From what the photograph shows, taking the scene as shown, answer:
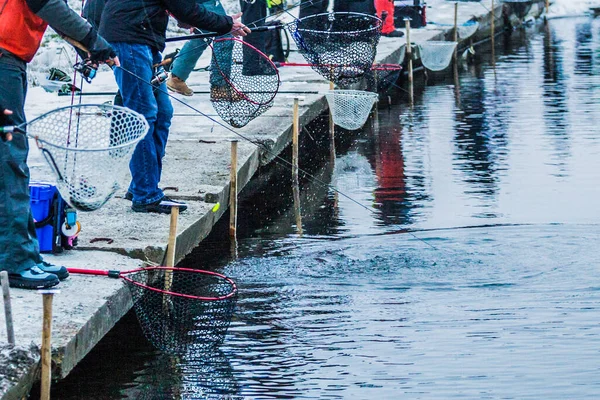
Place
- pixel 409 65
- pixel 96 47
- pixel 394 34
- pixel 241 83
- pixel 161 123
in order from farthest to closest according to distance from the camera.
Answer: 1. pixel 394 34
2. pixel 409 65
3. pixel 241 83
4. pixel 161 123
5. pixel 96 47

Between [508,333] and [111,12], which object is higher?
[111,12]

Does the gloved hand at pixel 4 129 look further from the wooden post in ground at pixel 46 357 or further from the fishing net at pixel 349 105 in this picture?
the fishing net at pixel 349 105

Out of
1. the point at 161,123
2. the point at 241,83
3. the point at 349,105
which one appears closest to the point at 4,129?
the point at 161,123

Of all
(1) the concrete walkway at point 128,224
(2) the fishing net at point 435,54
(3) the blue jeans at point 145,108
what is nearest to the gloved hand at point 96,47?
(3) the blue jeans at point 145,108

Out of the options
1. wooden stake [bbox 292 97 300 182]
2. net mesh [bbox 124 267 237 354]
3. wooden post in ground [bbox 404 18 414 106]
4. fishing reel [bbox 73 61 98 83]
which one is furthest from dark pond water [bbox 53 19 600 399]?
wooden post in ground [bbox 404 18 414 106]

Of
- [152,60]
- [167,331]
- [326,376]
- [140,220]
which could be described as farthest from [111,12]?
[326,376]

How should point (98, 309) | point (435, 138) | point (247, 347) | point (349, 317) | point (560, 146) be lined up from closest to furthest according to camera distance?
point (98, 309) < point (247, 347) < point (349, 317) < point (560, 146) < point (435, 138)

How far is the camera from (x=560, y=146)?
42.7 ft

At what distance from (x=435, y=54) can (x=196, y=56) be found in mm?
7411

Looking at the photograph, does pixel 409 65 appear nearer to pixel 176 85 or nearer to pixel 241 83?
pixel 176 85

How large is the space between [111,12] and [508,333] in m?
3.22

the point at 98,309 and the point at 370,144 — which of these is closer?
the point at 98,309

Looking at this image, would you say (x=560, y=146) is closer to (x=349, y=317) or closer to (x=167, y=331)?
(x=349, y=317)

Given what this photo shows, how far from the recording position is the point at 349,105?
13.0 metres
